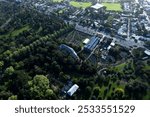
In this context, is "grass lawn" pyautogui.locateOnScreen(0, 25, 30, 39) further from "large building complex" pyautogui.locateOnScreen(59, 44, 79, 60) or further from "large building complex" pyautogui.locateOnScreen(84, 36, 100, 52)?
"large building complex" pyautogui.locateOnScreen(84, 36, 100, 52)

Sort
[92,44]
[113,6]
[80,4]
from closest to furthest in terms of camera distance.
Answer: [92,44] → [113,6] → [80,4]

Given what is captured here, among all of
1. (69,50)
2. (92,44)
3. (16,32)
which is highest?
(16,32)

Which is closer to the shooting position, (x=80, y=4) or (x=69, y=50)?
(x=69, y=50)

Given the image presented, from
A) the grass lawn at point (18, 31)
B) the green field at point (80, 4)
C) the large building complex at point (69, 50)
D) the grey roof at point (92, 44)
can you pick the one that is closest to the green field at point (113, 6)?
the green field at point (80, 4)

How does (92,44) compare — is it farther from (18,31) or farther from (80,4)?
(80,4)

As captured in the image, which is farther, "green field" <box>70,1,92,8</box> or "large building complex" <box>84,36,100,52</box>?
"green field" <box>70,1,92,8</box>

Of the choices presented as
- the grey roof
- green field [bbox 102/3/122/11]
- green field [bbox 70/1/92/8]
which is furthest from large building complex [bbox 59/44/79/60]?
green field [bbox 102/3/122/11]

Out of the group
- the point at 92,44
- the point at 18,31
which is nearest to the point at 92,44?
the point at 92,44

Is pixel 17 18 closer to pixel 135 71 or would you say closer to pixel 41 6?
pixel 41 6

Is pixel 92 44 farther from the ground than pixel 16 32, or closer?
closer
